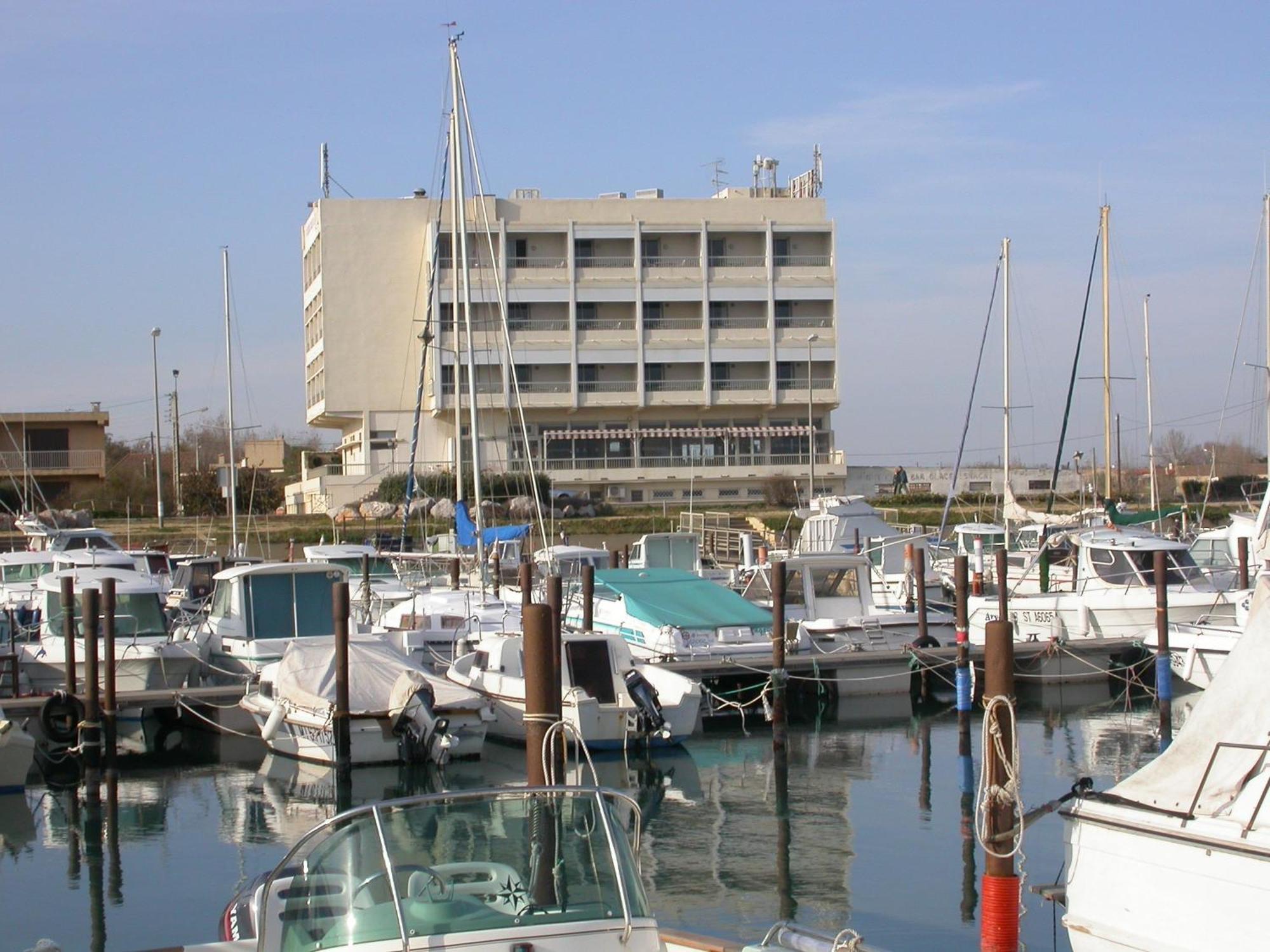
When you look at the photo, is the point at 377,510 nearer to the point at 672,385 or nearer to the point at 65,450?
the point at 65,450

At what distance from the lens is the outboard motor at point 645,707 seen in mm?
20578

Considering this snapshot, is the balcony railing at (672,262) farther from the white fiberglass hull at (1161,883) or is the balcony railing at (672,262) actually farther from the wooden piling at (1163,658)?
the white fiberglass hull at (1161,883)

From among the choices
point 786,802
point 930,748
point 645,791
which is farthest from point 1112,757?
point 645,791

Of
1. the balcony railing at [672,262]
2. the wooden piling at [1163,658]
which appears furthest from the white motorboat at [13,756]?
the balcony railing at [672,262]

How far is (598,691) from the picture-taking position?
21.3 m

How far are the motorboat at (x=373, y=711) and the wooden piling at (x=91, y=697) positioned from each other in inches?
92.0

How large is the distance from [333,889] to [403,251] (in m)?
69.0

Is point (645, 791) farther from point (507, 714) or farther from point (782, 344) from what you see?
point (782, 344)

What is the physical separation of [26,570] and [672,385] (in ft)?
152

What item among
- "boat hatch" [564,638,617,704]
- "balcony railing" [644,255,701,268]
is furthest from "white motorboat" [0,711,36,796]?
"balcony railing" [644,255,701,268]

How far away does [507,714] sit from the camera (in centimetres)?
2175

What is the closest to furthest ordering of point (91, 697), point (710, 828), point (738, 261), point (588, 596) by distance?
point (710, 828) < point (91, 697) < point (588, 596) < point (738, 261)

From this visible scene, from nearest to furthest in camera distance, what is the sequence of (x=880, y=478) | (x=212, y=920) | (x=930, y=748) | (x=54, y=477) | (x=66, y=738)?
(x=212, y=920), (x=66, y=738), (x=930, y=748), (x=54, y=477), (x=880, y=478)

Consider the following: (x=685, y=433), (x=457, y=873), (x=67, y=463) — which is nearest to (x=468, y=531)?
(x=457, y=873)
